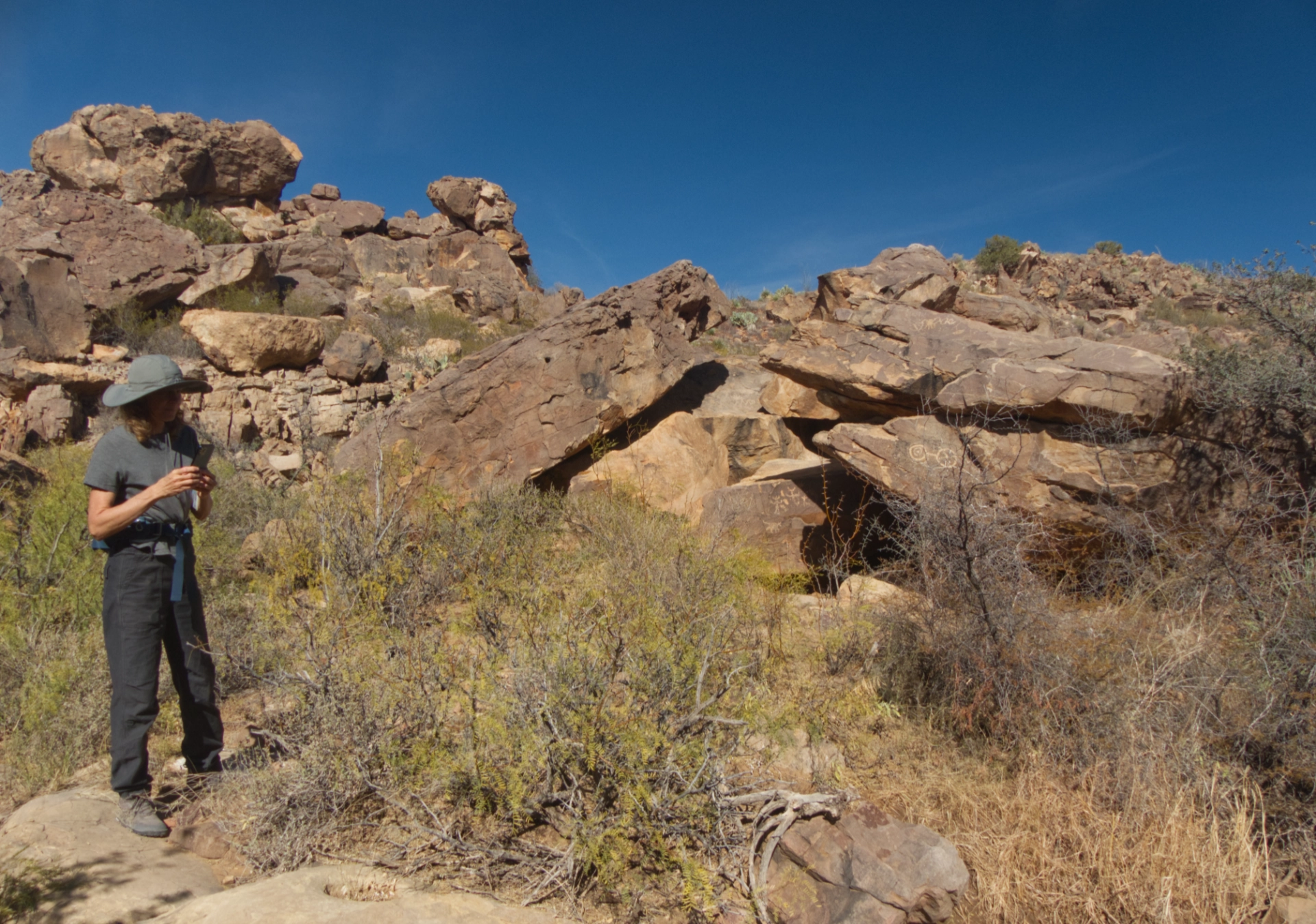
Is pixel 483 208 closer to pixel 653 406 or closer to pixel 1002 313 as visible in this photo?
pixel 653 406

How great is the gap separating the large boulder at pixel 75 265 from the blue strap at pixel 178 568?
9.87 m

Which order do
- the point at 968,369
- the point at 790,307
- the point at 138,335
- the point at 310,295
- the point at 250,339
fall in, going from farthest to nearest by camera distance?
the point at 790,307
the point at 310,295
the point at 138,335
the point at 250,339
the point at 968,369

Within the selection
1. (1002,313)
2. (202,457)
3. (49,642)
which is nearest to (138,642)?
(202,457)

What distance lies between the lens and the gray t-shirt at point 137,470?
2.80 meters

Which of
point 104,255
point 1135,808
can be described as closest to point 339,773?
point 1135,808

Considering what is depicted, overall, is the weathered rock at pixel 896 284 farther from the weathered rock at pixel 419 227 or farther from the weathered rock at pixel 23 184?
the weathered rock at pixel 23 184

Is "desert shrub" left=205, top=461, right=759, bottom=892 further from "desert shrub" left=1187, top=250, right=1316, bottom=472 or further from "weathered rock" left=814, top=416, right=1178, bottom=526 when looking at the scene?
"desert shrub" left=1187, top=250, right=1316, bottom=472

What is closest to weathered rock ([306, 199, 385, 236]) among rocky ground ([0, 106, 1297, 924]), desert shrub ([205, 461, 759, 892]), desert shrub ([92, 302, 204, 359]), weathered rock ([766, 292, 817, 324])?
rocky ground ([0, 106, 1297, 924])

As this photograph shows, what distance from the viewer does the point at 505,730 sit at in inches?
110

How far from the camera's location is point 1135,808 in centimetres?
284

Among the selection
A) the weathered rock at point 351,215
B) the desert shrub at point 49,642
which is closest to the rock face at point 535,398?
the desert shrub at point 49,642

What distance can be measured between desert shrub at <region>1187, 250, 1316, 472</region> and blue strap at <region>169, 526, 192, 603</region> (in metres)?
6.39

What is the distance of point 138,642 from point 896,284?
24.6 ft

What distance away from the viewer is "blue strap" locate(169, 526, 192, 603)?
9.48 ft
